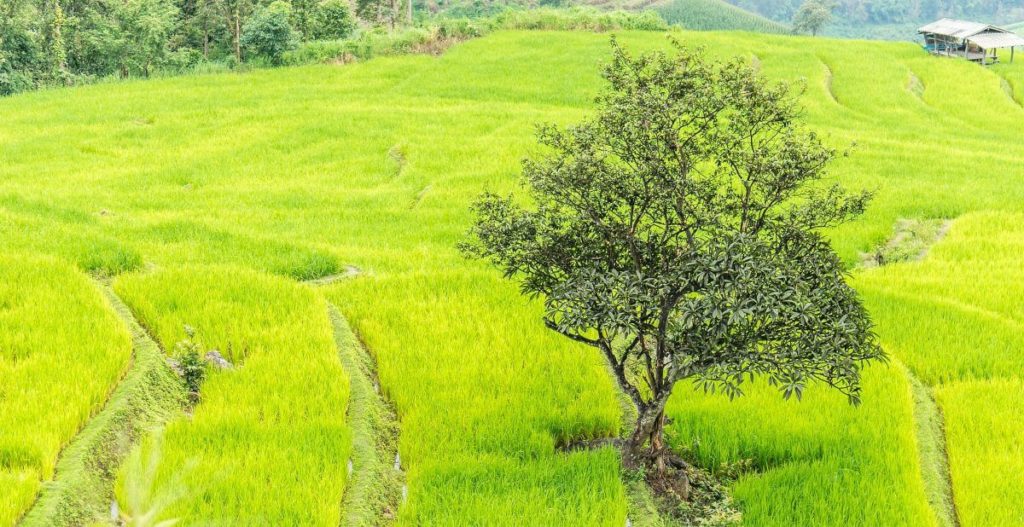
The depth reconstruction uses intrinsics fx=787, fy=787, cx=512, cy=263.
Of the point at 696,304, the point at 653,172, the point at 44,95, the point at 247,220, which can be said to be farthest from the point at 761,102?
the point at 44,95

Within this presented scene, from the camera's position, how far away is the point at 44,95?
1309 inches

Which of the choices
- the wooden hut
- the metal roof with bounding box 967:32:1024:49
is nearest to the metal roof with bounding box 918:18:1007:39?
the wooden hut

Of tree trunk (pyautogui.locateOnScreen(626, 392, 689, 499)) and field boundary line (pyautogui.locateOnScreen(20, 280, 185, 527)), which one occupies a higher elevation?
field boundary line (pyautogui.locateOnScreen(20, 280, 185, 527))

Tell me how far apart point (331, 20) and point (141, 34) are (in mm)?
11535

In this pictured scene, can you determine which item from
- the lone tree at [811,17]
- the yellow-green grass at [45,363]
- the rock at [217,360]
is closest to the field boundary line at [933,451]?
the rock at [217,360]

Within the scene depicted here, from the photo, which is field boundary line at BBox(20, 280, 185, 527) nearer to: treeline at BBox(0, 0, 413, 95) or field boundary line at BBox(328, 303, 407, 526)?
field boundary line at BBox(328, 303, 407, 526)

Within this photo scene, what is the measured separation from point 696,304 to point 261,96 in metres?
28.7

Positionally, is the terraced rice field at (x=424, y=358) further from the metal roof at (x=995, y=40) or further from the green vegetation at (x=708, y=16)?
the green vegetation at (x=708, y=16)

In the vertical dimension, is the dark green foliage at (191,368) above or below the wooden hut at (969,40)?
below

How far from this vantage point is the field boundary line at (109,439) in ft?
15.7

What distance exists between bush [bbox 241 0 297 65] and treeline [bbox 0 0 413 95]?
2.0 inches

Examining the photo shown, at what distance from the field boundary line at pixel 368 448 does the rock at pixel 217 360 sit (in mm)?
1009

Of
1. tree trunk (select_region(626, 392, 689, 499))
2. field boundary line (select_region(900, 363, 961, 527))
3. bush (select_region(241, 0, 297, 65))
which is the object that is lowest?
field boundary line (select_region(900, 363, 961, 527))

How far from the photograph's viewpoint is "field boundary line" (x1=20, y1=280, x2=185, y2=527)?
4.78 metres
